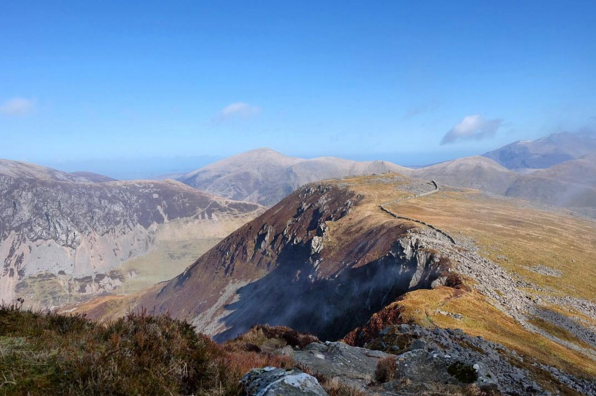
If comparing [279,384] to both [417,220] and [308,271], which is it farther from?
[308,271]

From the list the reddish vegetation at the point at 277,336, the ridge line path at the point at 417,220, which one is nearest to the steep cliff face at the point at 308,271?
the ridge line path at the point at 417,220

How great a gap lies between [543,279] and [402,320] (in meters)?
27.9

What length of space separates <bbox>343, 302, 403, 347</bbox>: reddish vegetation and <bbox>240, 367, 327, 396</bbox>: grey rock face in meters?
24.4

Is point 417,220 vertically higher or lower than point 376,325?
higher

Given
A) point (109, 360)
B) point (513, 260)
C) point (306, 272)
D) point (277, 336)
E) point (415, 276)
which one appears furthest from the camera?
point (306, 272)

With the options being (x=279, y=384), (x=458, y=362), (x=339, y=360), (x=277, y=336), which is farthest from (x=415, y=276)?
(x=279, y=384)

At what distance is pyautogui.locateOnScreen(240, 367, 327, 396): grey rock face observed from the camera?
6.23 m

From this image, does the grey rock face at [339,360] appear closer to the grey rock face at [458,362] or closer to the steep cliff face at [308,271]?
the grey rock face at [458,362]

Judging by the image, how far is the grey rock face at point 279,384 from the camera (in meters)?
6.23

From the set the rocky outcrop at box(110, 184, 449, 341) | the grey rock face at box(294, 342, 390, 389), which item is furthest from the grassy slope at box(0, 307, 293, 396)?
the grey rock face at box(294, 342, 390, 389)

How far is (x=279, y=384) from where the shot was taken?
250 inches

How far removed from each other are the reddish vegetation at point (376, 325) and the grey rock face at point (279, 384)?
2436 centimetres

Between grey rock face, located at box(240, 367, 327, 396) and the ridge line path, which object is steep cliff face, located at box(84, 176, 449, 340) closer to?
grey rock face, located at box(240, 367, 327, 396)

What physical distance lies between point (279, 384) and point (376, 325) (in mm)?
27017
